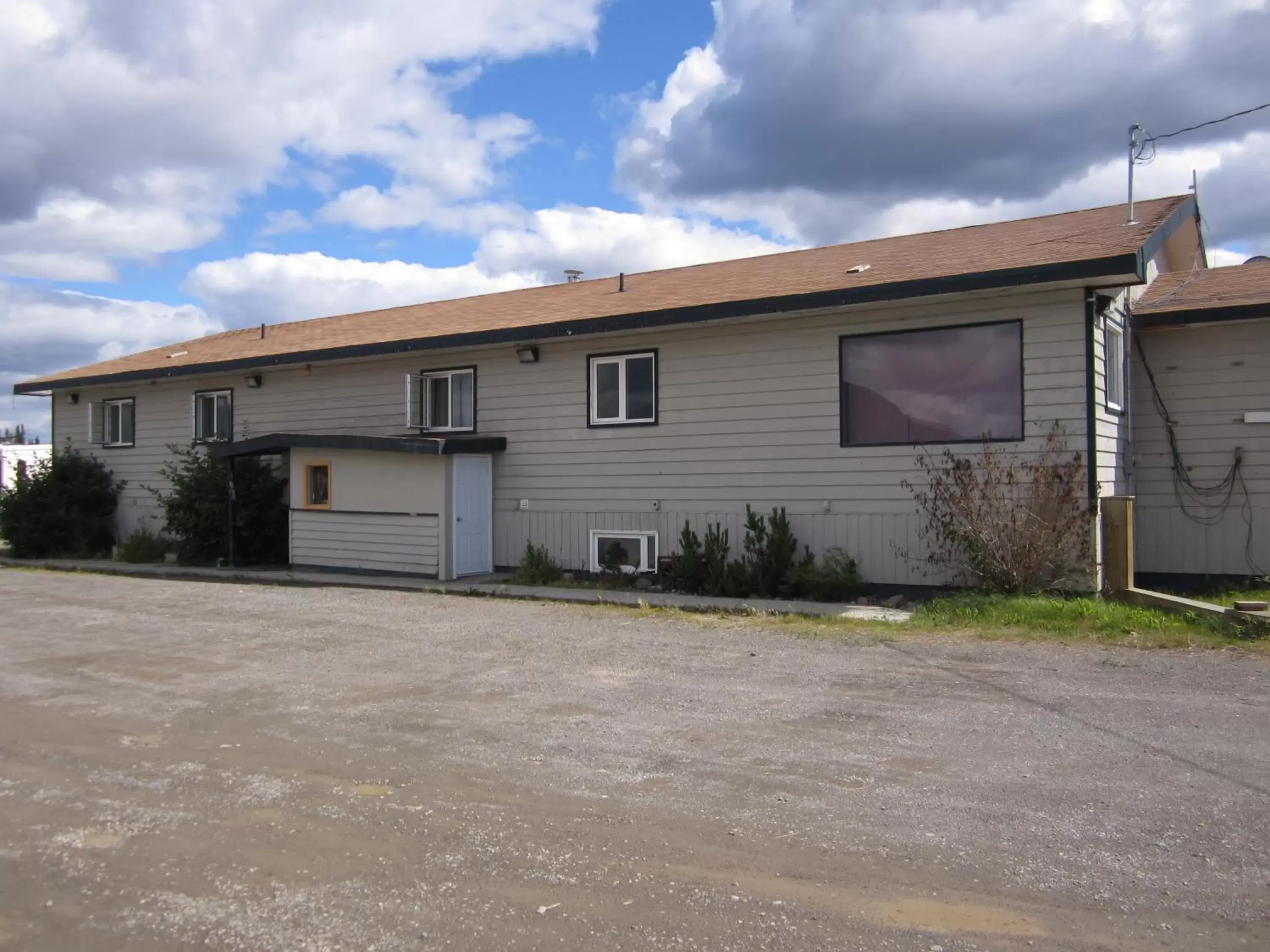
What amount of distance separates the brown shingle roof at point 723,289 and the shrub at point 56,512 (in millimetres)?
2009

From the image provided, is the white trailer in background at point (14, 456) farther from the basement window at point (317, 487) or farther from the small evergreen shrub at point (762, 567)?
the small evergreen shrub at point (762, 567)

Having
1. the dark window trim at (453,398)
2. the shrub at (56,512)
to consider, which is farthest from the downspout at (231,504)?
the shrub at (56,512)

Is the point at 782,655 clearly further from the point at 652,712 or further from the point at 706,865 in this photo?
the point at 706,865

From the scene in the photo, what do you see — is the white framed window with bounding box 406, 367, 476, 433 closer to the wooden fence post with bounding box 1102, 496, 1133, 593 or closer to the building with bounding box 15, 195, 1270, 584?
the building with bounding box 15, 195, 1270, 584

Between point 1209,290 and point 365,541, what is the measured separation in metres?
11.9

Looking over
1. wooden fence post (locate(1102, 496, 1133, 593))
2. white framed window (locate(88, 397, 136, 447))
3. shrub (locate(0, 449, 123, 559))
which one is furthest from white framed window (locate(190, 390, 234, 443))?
wooden fence post (locate(1102, 496, 1133, 593))

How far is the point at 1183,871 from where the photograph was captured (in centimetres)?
411

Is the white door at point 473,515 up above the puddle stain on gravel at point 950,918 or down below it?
above

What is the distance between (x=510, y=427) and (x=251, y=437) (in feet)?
20.4

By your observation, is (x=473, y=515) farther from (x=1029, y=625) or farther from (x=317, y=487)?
(x=1029, y=625)

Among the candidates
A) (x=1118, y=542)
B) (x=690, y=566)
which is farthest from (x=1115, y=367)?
(x=690, y=566)

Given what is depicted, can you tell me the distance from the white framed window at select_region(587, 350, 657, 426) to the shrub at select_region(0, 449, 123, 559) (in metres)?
11.6

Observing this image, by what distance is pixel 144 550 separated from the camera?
61.9 ft

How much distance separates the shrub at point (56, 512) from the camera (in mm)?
20219
